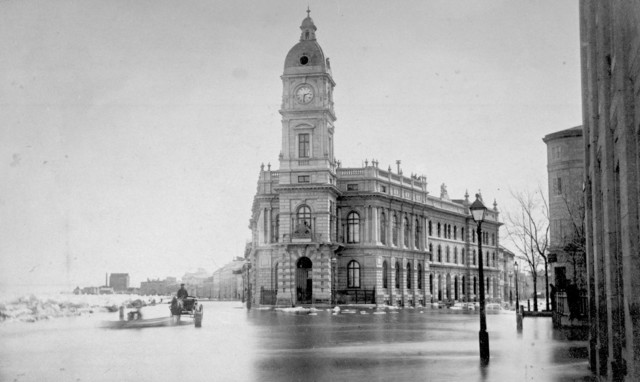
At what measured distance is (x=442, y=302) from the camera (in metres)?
83.0

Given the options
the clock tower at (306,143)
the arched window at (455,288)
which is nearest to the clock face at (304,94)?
the clock tower at (306,143)

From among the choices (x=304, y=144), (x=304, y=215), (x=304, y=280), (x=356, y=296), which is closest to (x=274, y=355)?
(x=304, y=215)

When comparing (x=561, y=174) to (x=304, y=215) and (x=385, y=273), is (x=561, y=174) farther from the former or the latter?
(x=304, y=215)

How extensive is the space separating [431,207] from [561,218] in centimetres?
2503

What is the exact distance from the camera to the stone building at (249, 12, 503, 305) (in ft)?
222

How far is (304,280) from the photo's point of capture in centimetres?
7031

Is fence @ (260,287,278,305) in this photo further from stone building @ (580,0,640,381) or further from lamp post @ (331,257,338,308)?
stone building @ (580,0,640,381)

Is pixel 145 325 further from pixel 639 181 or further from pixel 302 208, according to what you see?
pixel 302 208

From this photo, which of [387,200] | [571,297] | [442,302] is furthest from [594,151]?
[442,302]

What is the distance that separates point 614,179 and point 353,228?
60406 mm

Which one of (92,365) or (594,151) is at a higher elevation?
(594,151)

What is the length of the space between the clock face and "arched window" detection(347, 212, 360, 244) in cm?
1318

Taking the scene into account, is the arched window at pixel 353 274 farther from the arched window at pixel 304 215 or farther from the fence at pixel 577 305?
the fence at pixel 577 305

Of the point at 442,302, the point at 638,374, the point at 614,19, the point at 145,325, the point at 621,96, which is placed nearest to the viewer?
the point at 638,374
